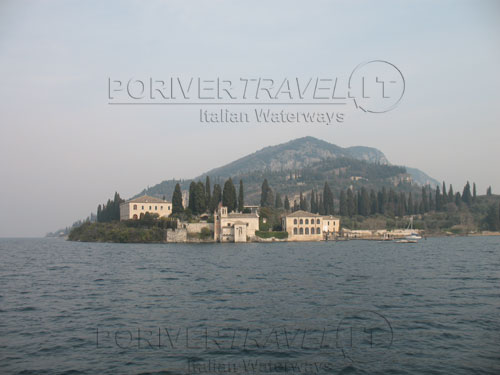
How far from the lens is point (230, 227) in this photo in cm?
7556

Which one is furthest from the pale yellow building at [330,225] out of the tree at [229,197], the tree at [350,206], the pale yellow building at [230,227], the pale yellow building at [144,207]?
the pale yellow building at [144,207]

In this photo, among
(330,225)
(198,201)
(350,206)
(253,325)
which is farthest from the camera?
(350,206)

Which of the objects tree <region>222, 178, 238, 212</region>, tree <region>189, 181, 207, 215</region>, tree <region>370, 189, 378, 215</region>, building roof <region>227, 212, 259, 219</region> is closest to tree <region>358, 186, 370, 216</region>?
tree <region>370, 189, 378, 215</region>

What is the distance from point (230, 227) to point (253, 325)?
59959 mm

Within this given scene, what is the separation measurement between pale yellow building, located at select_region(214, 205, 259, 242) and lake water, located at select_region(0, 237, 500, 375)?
46648mm

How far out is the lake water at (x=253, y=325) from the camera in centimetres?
1212

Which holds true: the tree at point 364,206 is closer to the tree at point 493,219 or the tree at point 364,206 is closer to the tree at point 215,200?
the tree at point 493,219

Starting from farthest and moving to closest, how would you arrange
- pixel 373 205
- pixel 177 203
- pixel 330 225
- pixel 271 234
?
pixel 373 205
pixel 330 225
pixel 177 203
pixel 271 234

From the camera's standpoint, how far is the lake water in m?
12.1

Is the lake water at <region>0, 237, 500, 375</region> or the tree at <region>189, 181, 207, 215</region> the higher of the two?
the tree at <region>189, 181, 207, 215</region>

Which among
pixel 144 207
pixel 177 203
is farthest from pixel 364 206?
pixel 144 207

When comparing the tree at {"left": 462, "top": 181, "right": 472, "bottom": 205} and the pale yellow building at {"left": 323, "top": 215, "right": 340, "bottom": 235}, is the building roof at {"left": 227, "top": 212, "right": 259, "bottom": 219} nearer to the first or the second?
the pale yellow building at {"left": 323, "top": 215, "right": 340, "bottom": 235}

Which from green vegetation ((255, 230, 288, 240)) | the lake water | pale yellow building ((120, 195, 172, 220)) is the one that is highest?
pale yellow building ((120, 195, 172, 220))

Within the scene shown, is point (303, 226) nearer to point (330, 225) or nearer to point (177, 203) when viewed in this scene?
point (330, 225)
